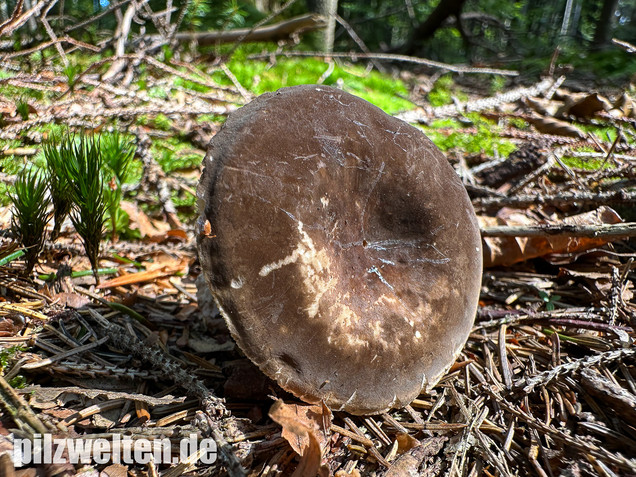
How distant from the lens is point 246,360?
1.75 meters

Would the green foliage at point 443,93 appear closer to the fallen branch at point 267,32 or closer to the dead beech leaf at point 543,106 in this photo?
the dead beech leaf at point 543,106

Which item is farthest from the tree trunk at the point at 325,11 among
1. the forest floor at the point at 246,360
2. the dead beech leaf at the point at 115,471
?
the dead beech leaf at the point at 115,471

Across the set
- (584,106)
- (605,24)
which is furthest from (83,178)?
(605,24)

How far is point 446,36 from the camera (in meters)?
12.2

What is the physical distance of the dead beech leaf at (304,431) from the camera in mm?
1255

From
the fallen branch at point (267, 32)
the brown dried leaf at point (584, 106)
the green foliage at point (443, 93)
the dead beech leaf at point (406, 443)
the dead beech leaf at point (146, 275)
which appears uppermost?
the fallen branch at point (267, 32)

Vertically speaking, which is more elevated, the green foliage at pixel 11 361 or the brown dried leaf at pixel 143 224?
the green foliage at pixel 11 361

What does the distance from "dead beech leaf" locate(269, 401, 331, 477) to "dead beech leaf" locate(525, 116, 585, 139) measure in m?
3.20

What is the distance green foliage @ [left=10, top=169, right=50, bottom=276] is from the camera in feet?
5.45

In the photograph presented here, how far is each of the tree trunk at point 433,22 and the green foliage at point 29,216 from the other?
9.18 meters

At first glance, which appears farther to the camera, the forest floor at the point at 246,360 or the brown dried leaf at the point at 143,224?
the brown dried leaf at the point at 143,224

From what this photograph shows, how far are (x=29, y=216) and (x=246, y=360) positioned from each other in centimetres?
105

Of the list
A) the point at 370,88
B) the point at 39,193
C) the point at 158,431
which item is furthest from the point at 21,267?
the point at 370,88

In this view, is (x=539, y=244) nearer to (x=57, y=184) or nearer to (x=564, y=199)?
(x=564, y=199)
